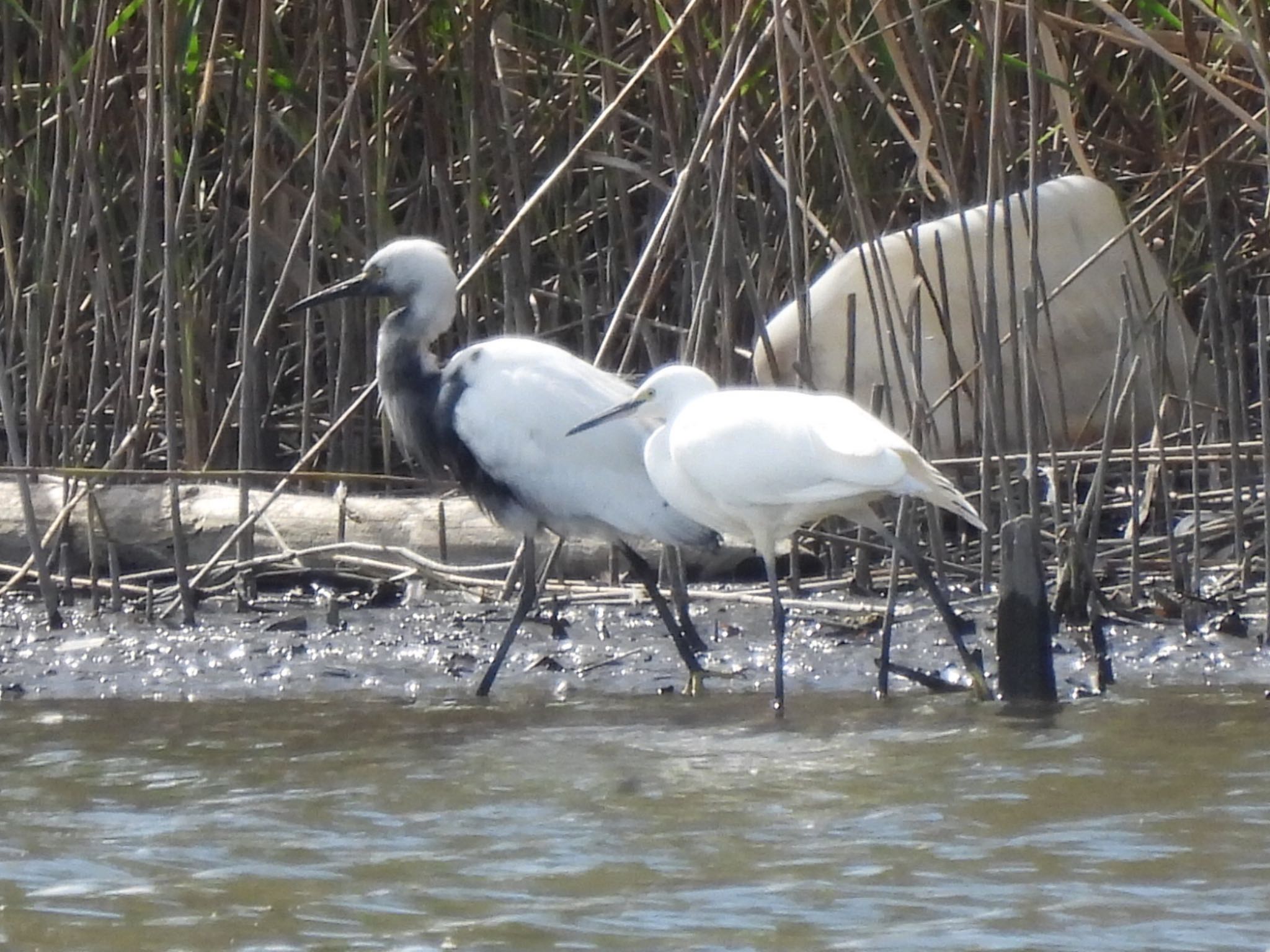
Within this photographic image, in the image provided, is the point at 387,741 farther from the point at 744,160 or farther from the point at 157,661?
the point at 744,160

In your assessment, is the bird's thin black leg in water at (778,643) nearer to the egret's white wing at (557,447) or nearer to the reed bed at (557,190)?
the egret's white wing at (557,447)

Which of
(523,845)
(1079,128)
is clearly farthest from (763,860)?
(1079,128)

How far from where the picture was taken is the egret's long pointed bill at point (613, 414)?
5.19 metres

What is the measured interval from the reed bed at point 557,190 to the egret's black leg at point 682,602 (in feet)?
1.68

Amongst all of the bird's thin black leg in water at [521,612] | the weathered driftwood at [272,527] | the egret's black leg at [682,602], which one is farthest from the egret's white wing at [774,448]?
the weathered driftwood at [272,527]

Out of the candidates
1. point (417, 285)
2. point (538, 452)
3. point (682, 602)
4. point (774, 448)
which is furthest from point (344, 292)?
point (774, 448)

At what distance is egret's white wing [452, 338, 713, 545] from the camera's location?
541 cm

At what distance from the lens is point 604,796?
4.03 m

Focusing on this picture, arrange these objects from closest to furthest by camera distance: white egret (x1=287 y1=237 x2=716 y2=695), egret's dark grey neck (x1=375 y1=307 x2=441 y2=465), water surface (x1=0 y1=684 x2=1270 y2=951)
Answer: water surface (x1=0 y1=684 x2=1270 y2=951), white egret (x1=287 y1=237 x2=716 y2=695), egret's dark grey neck (x1=375 y1=307 x2=441 y2=465)

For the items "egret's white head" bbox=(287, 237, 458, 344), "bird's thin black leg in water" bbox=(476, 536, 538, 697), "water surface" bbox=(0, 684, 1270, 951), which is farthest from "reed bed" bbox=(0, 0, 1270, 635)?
"water surface" bbox=(0, 684, 1270, 951)

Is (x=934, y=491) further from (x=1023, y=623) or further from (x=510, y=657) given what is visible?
(x=510, y=657)

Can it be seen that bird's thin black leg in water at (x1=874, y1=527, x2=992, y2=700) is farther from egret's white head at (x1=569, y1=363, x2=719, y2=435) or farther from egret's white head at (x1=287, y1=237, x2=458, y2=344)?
egret's white head at (x1=287, y1=237, x2=458, y2=344)

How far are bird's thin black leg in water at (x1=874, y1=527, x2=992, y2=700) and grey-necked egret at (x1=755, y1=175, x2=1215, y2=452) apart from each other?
1.00m

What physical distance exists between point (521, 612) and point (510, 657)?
0.81ft
